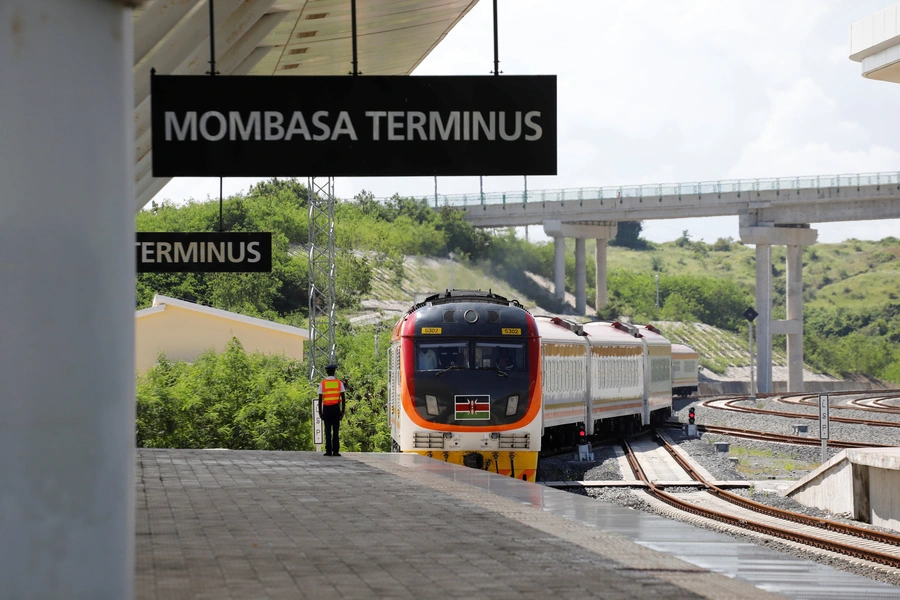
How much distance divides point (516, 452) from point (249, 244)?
8811 mm

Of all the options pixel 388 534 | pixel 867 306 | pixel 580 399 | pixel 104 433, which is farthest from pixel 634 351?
pixel 867 306

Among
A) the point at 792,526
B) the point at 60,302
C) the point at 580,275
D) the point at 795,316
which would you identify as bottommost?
the point at 792,526

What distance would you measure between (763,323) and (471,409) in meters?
42.7

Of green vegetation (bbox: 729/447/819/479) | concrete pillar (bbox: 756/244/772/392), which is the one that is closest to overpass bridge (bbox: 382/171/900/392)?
concrete pillar (bbox: 756/244/772/392)

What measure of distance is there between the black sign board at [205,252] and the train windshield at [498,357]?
26.4ft

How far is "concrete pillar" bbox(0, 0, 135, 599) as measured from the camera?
4754 mm

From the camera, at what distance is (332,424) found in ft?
56.5

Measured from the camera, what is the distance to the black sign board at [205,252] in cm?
1237

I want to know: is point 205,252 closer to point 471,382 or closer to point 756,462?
Result: point 471,382

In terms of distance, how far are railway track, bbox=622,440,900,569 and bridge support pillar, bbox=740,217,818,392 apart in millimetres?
40667

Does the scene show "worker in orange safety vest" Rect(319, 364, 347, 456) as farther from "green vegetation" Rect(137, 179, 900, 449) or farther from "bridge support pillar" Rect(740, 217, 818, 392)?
"bridge support pillar" Rect(740, 217, 818, 392)

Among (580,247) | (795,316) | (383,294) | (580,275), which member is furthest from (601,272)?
(795,316)

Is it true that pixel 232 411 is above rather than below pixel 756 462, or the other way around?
above

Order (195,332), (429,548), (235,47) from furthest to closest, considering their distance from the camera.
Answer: (195,332) → (235,47) → (429,548)
